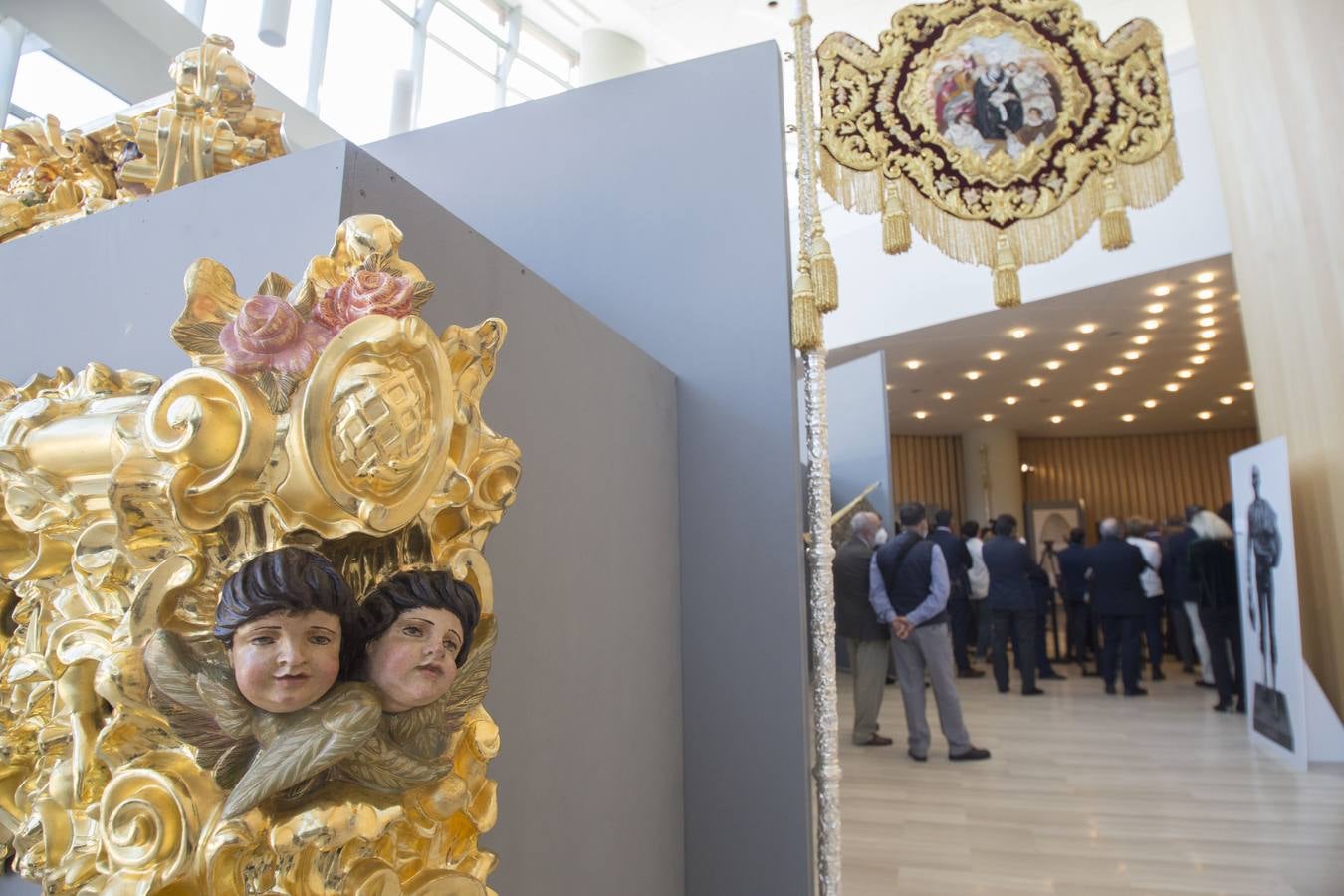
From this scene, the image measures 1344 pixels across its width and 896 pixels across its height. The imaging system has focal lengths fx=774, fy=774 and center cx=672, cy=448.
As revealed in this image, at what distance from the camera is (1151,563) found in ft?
19.2

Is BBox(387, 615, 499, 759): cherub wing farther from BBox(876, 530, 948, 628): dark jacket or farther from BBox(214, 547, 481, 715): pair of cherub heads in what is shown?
BBox(876, 530, 948, 628): dark jacket

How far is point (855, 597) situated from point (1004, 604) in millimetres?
2096

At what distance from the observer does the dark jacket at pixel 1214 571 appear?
197 inches

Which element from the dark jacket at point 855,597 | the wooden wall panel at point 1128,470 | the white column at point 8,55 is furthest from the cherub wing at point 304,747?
the wooden wall panel at point 1128,470

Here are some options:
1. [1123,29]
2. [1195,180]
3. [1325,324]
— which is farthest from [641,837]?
[1195,180]

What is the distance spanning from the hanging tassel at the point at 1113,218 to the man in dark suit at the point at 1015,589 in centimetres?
331

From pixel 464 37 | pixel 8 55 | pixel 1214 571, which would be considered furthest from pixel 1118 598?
pixel 464 37

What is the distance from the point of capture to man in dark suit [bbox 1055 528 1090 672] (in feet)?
20.8

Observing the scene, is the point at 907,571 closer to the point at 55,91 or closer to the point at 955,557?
the point at 955,557

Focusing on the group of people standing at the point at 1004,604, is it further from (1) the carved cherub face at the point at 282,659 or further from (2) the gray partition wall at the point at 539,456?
(1) the carved cherub face at the point at 282,659

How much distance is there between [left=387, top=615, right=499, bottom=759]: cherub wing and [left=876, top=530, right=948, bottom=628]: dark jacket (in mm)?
3574

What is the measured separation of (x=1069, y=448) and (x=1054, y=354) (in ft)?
17.5

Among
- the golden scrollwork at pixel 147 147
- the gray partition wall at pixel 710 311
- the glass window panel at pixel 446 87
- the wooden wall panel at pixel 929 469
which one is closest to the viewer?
the golden scrollwork at pixel 147 147

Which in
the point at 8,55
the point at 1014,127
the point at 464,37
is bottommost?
the point at 1014,127
